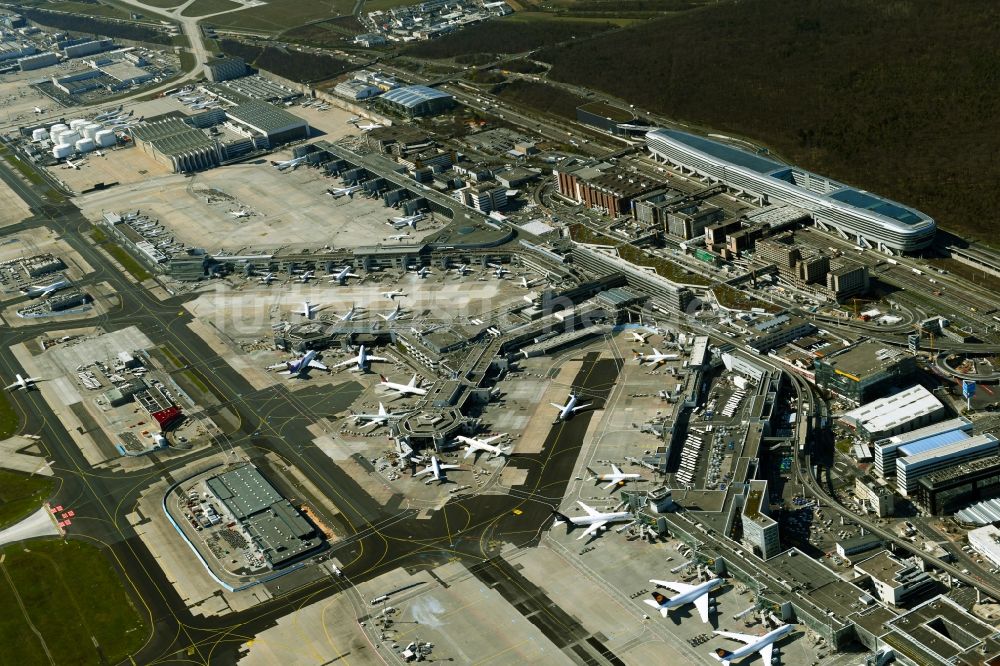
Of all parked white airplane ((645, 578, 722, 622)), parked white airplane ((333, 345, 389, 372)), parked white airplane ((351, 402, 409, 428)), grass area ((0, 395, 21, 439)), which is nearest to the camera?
parked white airplane ((645, 578, 722, 622))

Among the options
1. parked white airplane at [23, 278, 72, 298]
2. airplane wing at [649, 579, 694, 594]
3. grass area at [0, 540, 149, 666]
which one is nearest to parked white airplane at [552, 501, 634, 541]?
airplane wing at [649, 579, 694, 594]

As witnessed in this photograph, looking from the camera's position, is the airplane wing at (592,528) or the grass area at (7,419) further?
the grass area at (7,419)

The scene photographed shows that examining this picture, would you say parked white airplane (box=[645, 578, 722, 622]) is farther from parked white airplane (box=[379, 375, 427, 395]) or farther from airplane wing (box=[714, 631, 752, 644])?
parked white airplane (box=[379, 375, 427, 395])

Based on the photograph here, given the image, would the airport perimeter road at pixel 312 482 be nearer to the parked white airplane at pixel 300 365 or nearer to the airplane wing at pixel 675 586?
the parked white airplane at pixel 300 365

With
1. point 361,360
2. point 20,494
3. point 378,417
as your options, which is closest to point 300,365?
point 361,360

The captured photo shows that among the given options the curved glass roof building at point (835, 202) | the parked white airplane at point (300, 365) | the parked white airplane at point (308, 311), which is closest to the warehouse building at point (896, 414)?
the curved glass roof building at point (835, 202)

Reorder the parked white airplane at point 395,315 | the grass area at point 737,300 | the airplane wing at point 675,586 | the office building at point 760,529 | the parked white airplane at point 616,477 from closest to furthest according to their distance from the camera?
the airplane wing at point 675,586, the office building at point 760,529, the parked white airplane at point 616,477, the grass area at point 737,300, the parked white airplane at point 395,315

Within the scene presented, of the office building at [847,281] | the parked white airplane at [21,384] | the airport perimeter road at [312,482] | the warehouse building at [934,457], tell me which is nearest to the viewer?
the airport perimeter road at [312,482]
